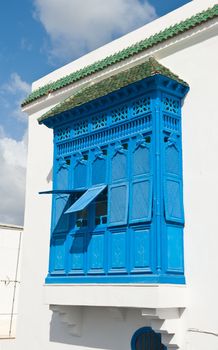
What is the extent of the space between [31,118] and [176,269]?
5479 mm

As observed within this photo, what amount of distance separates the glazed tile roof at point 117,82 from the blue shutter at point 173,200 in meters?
1.60

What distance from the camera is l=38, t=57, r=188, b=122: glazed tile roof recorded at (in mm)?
7679

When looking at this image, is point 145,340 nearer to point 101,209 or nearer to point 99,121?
point 101,209

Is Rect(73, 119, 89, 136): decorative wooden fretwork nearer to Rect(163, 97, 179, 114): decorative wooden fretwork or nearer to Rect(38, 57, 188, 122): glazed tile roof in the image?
Rect(38, 57, 188, 122): glazed tile roof

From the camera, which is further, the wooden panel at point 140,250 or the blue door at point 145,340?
the blue door at point 145,340

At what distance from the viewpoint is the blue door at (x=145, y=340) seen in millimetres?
7764

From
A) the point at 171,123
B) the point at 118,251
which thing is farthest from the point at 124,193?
the point at 171,123

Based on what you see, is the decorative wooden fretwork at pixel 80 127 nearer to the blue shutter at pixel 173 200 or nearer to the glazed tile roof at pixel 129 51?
the glazed tile roof at pixel 129 51

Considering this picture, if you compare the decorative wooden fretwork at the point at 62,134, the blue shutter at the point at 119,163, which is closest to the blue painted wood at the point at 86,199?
the blue shutter at the point at 119,163

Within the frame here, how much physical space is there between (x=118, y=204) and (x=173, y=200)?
842mm

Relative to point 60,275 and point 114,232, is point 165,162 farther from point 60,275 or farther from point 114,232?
point 60,275

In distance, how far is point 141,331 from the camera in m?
7.78

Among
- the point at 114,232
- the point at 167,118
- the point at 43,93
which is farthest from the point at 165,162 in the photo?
the point at 43,93

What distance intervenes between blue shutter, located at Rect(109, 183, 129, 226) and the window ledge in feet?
3.15
